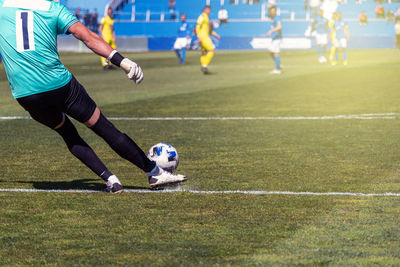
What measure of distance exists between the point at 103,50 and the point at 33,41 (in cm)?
53

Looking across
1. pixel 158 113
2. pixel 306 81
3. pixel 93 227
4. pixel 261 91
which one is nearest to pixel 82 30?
pixel 93 227

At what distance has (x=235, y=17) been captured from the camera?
61.3 metres

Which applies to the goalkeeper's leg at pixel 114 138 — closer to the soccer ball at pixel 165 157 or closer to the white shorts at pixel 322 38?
the soccer ball at pixel 165 157

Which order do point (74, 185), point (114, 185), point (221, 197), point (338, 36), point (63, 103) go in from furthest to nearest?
point (338, 36) → point (74, 185) → point (114, 185) → point (221, 197) → point (63, 103)

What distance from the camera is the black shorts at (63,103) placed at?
6668 mm

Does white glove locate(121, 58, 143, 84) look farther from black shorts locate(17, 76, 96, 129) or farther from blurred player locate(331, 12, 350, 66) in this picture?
blurred player locate(331, 12, 350, 66)

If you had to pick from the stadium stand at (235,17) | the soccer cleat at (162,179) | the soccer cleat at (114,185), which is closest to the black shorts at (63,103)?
the soccer cleat at (114,185)

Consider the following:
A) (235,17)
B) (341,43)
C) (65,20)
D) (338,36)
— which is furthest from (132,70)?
(235,17)

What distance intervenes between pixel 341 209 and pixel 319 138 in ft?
15.8

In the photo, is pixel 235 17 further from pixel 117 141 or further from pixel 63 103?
pixel 63 103

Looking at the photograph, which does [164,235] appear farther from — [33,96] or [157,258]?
[33,96]

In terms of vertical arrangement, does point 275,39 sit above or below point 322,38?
above

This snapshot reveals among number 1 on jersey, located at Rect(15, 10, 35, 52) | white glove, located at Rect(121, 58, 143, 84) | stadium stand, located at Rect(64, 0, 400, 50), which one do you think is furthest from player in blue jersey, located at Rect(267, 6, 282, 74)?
stadium stand, located at Rect(64, 0, 400, 50)

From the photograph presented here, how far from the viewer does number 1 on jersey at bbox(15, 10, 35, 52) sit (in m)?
6.55
